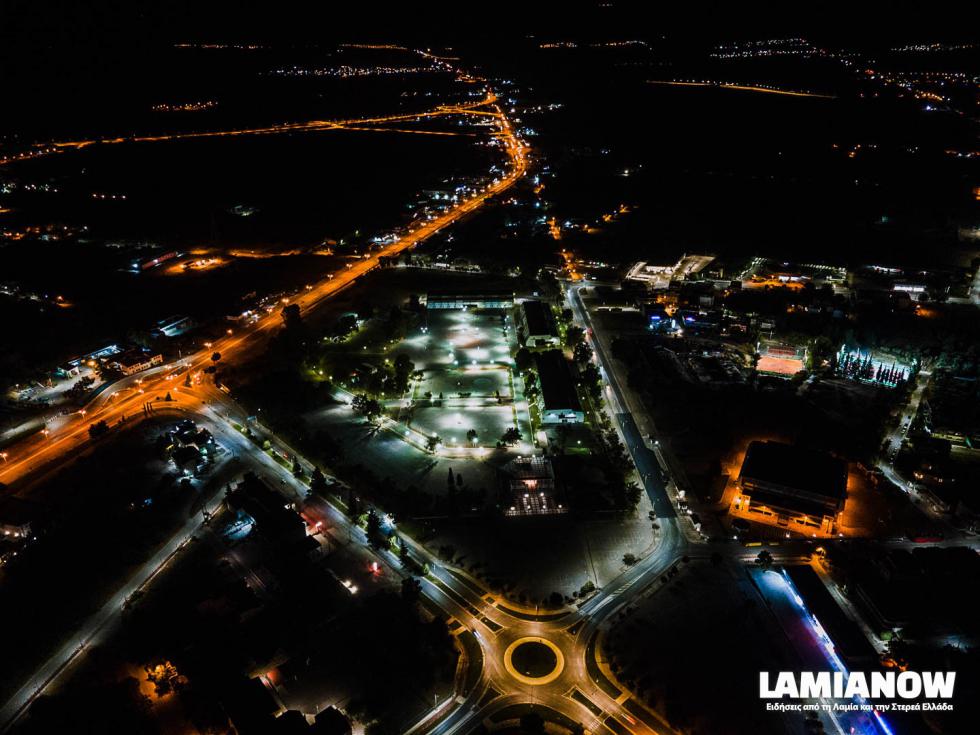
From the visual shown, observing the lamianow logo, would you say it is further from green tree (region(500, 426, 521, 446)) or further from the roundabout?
green tree (region(500, 426, 521, 446))

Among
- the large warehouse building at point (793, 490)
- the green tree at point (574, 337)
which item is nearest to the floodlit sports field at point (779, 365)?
the large warehouse building at point (793, 490)

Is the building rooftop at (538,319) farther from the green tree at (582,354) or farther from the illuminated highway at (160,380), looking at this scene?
the illuminated highway at (160,380)

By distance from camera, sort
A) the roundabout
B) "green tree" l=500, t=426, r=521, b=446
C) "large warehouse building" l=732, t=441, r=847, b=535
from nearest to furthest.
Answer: the roundabout
"large warehouse building" l=732, t=441, r=847, b=535
"green tree" l=500, t=426, r=521, b=446

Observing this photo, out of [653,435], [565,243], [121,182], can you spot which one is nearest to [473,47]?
[121,182]

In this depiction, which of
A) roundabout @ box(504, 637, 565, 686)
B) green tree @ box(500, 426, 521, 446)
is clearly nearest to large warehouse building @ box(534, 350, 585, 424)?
green tree @ box(500, 426, 521, 446)

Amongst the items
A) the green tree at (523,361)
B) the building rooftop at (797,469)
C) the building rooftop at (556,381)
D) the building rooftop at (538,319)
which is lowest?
the green tree at (523,361)

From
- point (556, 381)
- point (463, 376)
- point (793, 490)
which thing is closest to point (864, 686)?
point (793, 490)
